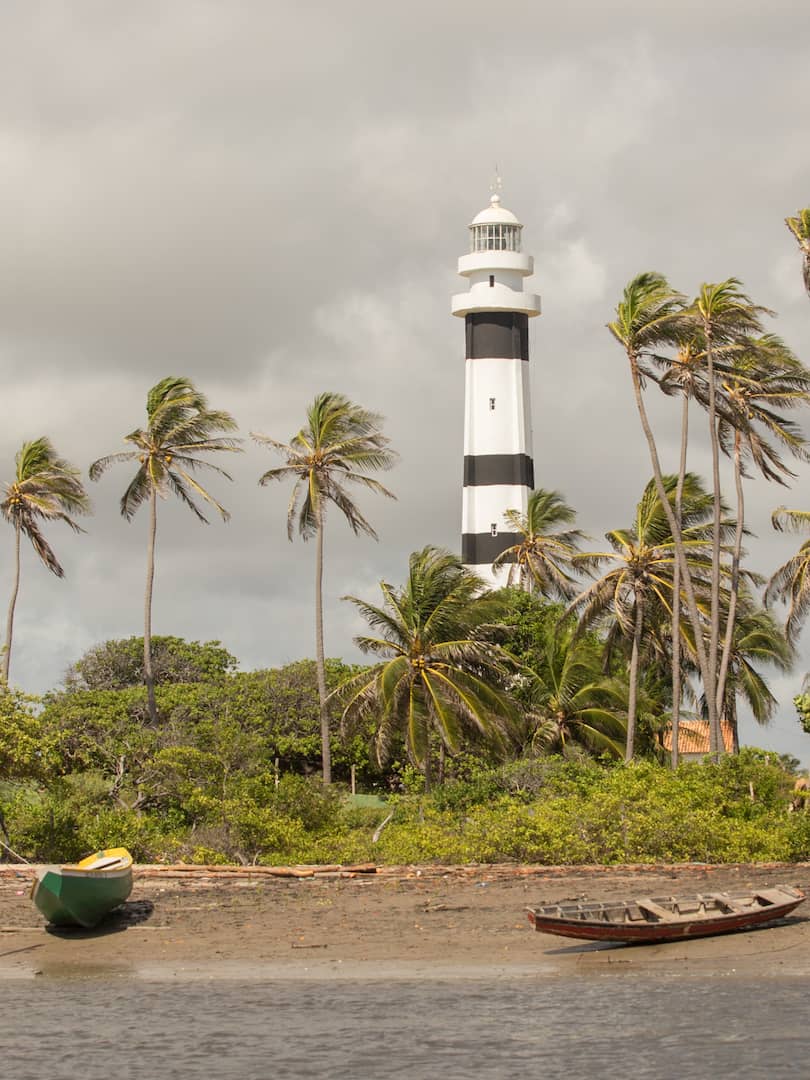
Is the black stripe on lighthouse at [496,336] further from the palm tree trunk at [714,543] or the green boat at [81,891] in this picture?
the green boat at [81,891]

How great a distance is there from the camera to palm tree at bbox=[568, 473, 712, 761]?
48.3 meters

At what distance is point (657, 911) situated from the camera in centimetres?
2353

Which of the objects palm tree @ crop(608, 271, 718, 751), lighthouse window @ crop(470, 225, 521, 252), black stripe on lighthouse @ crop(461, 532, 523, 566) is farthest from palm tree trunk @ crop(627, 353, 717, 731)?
lighthouse window @ crop(470, 225, 521, 252)

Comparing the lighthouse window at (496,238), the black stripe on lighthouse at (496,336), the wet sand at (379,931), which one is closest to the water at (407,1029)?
the wet sand at (379,931)

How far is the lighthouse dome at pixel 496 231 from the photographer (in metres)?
66.0

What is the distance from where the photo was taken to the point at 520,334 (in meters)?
63.7

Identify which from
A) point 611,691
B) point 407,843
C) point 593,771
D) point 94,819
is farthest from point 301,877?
point 611,691

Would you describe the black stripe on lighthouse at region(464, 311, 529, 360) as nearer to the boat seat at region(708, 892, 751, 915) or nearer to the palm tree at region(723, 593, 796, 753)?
the palm tree at region(723, 593, 796, 753)

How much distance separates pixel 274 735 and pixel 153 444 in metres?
10.8

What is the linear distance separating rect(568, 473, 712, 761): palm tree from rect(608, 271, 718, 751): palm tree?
6.76ft

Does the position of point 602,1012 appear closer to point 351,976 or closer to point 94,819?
point 351,976

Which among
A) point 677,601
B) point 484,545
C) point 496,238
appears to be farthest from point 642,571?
point 496,238

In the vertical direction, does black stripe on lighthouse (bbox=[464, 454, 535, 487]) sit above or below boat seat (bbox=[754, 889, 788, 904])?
above

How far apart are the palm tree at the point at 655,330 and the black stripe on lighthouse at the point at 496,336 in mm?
16355
